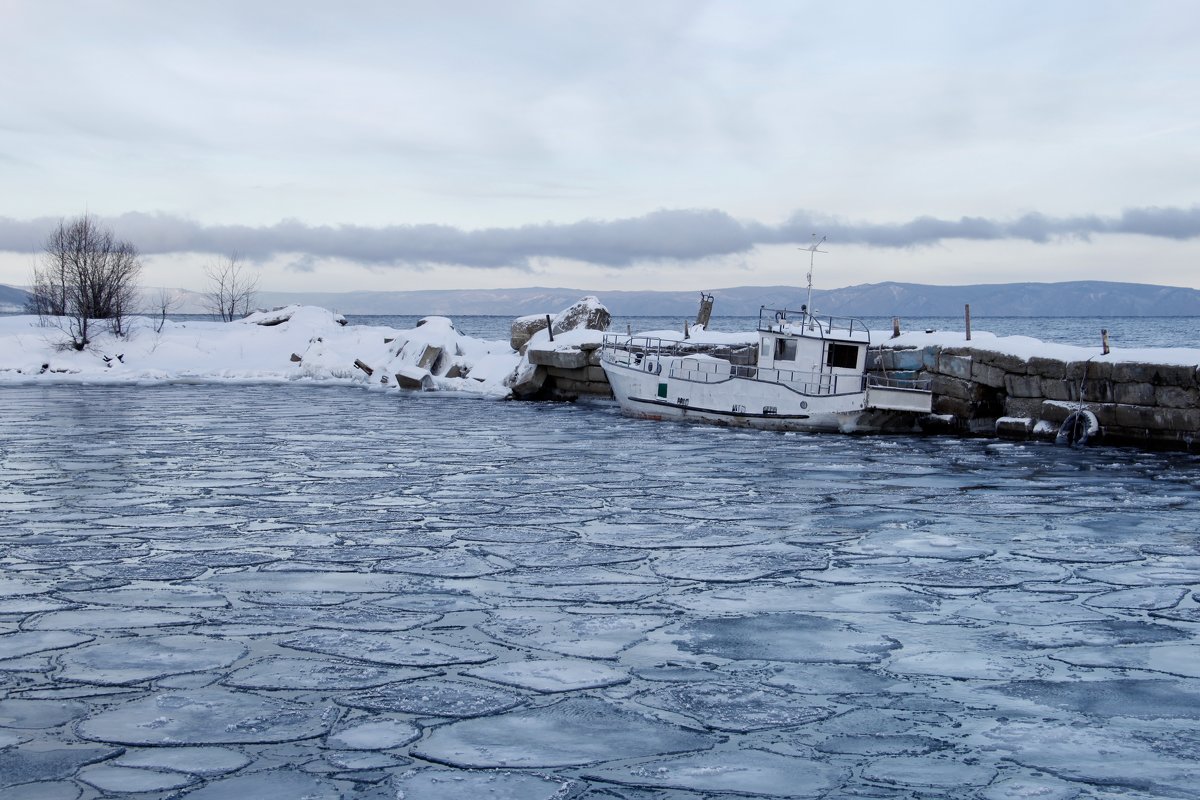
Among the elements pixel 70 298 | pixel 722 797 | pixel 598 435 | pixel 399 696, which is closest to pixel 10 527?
pixel 399 696

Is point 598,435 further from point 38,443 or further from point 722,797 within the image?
point 722,797

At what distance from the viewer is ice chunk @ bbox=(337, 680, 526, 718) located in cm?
511

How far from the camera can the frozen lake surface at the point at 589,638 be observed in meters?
4.43

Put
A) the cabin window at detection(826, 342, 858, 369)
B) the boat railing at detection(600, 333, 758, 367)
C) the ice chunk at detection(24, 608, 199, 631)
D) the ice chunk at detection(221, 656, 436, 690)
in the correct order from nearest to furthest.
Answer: the ice chunk at detection(221, 656, 436, 690)
the ice chunk at detection(24, 608, 199, 631)
the cabin window at detection(826, 342, 858, 369)
the boat railing at detection(600, 333, 758, 367)

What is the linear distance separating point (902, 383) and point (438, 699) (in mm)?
19993

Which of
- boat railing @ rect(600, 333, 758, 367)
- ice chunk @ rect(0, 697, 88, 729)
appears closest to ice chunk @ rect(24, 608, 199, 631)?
ice chunk @ rect(0, 697, 88, 729)

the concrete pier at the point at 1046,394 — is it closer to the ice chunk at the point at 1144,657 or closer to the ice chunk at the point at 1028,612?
the ice chunk at the point at 1028,612

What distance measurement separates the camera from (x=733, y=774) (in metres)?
4.35

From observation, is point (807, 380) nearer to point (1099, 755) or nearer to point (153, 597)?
point (153, 597)

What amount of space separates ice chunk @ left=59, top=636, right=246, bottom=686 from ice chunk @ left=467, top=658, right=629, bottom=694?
138cm

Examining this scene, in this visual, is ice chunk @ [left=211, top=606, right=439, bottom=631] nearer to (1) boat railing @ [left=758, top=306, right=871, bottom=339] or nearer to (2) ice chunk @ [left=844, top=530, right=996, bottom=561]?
(2) ice chunk @ [left=844, top=530, right=996, bottom=561]

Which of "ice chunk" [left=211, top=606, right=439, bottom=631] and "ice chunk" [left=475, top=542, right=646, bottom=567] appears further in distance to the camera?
"ice chunk" [left=475, top=542, right=646, bottom=567]

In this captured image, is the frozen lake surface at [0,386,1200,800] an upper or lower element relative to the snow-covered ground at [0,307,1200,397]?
lower

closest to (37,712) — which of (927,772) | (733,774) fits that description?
(733,774)
